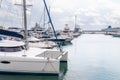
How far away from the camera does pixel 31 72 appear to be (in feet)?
71.2

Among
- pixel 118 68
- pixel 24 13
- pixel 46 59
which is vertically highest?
pixel 24 13

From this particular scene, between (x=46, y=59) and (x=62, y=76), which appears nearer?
(x=46, y=59)

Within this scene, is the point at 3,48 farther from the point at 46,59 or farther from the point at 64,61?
the point at 64,61

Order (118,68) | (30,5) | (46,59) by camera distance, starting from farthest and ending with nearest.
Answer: (30,5)
(118,68)
(46,59)

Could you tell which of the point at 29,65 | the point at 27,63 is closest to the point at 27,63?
the point at 27,63

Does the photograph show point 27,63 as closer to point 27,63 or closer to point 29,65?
point 27,63

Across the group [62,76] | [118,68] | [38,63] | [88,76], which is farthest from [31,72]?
[118,68]

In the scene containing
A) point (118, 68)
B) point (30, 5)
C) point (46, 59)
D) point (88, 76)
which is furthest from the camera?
point (30, 5)

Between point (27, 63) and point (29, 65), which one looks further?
point (29, 65)

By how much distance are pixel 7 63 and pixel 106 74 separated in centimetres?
782

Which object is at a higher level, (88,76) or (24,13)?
(24,13)

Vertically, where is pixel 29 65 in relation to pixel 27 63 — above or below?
below

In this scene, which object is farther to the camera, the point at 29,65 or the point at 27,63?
the point at 29,65

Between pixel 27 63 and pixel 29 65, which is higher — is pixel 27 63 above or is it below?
above
